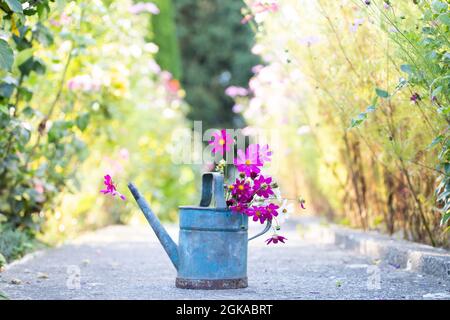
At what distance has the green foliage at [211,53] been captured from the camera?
21.5 meters

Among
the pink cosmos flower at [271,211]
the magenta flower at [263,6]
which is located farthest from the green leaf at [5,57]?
the magenta flower at [263,6]

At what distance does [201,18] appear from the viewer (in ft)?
72.1

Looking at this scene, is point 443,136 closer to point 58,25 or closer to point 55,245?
point 58,25

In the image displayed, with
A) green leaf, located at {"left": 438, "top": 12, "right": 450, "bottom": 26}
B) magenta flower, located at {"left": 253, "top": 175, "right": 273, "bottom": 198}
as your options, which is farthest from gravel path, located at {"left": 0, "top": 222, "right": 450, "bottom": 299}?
green leaf, located at {"left": 438, "top": 12, "right": 450, "bottom": 26}

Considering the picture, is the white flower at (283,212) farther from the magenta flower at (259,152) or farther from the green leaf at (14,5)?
the green leaf at (14,5)

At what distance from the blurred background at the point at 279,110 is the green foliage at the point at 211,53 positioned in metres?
11.0

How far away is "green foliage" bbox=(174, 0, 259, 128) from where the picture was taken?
21.5 metres

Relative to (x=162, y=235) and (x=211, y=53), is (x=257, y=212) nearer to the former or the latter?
(x=162, y=235)

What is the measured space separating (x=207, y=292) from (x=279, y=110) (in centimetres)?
567

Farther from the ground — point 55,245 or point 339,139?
point 339,139

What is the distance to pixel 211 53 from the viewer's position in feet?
72.0

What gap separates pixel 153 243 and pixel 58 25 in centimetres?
216

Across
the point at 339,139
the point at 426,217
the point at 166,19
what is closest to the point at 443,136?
the point at 426,217

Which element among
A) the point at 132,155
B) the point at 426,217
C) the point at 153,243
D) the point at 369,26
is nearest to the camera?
the point at 369,26
